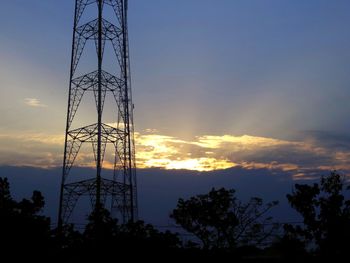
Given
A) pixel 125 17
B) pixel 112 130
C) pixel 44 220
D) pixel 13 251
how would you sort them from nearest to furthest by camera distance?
pixel 13 251, pixel 44 220, pixel 112 130, pixel 125 17

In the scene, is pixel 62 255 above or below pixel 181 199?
below

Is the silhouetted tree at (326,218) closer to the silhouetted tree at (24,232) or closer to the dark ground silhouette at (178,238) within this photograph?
the dark ground silhouette at (178,238)

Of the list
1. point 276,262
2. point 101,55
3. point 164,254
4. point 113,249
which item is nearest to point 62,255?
point 113,249

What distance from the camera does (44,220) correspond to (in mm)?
29422

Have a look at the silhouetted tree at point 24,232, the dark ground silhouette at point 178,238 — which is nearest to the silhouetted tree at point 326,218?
the dark ground silhouette at point 178,238

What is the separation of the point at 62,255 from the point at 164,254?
6.20 meters

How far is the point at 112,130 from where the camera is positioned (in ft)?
129

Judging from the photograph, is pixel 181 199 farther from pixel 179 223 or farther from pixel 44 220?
pixel 44 220

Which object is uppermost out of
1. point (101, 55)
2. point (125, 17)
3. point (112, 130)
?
point (125, 17)

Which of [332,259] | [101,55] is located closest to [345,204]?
[332,259]

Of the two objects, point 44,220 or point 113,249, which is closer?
point 113,249

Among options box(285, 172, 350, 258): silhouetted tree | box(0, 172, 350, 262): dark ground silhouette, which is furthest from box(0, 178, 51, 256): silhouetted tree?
box(285, 172, 350, 258): silhouetted tree

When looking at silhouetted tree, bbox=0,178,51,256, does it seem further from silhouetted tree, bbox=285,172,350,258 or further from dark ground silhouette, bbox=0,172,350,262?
silhouetted tree, bbox=285,172,350,258

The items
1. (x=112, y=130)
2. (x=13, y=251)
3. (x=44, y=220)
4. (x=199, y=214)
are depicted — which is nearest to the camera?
(x=13, y=251)
